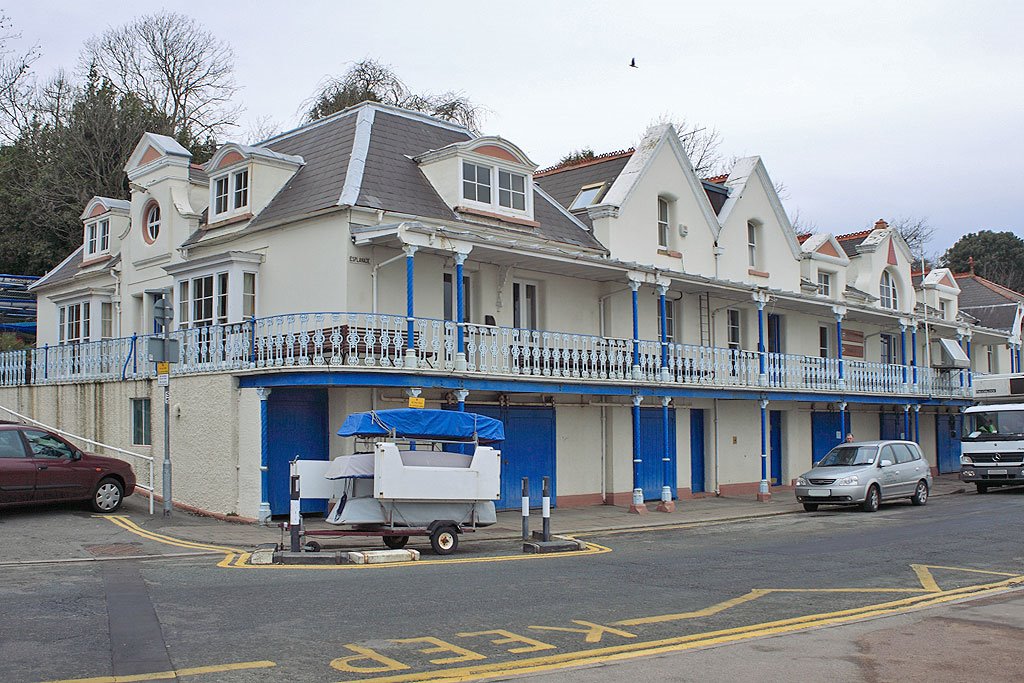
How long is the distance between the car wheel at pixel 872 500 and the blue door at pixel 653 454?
4688 millimetres

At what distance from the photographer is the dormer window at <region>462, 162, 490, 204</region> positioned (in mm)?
22188

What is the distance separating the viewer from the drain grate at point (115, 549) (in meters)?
14.3

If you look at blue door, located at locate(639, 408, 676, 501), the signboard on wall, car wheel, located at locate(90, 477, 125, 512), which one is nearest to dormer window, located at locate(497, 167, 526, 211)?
blue door, located at locate(639, 408, 676, 501)

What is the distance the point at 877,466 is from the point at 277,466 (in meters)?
13.0

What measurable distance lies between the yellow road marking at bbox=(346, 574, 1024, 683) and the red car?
11807 mm

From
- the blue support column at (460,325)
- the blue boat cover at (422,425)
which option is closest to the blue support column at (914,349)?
the blue support column at (460,325)

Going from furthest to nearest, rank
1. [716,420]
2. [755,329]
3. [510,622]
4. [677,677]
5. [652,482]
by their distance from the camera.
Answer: [755,329] < [716,420] < [652,482] < [510,622] < [677,677]

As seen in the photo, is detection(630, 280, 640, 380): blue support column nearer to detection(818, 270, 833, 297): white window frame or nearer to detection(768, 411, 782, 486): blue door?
detection(768, 411, 782, 486): blue door

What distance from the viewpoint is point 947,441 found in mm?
38781

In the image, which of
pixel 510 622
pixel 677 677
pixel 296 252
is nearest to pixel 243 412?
pixel 296 252

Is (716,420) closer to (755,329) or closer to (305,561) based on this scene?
(755,329)

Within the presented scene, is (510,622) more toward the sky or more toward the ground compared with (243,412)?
more toward the ground

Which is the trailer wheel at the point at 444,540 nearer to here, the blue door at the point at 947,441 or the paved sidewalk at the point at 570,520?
the paved sidewalk at the point at 570,520

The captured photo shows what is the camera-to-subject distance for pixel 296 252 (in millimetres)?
20531
